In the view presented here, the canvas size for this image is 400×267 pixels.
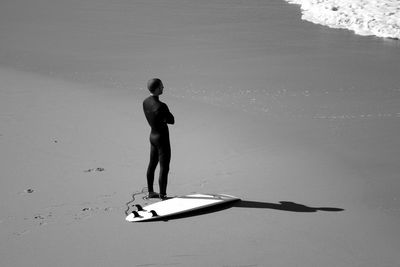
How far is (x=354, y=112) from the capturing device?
9.67m

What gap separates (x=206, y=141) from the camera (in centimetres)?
825

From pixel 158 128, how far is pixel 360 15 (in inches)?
473

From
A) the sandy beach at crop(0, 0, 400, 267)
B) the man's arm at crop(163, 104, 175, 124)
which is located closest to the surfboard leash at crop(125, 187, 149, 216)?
the sandy beach at crop(0, 0, 400, 267)

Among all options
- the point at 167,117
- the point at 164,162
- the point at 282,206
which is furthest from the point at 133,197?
the point at 282,206

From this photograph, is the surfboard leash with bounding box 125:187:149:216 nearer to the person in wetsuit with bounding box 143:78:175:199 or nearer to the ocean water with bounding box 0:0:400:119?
the person in wetsuit with bounding box 143:78:175:199

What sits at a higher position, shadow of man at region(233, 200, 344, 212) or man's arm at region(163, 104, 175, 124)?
man's arm at region(163, 104, 175, 124)

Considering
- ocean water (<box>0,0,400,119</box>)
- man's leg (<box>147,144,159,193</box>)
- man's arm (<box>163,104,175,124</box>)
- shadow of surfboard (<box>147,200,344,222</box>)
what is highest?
ocean water (<box>0,0,400,119</box>)

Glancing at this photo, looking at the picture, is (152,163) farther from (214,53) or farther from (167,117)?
(214,53)

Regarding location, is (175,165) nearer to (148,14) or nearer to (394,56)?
(394,56)

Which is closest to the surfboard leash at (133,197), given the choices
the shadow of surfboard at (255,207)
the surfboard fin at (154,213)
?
the surfboard fin at (154,213)

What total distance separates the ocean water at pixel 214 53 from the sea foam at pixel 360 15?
1.78 ft

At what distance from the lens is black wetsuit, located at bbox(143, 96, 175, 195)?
602 cm

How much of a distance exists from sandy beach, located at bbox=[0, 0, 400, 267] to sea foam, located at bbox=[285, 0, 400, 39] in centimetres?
71

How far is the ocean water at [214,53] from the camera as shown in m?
10.5
